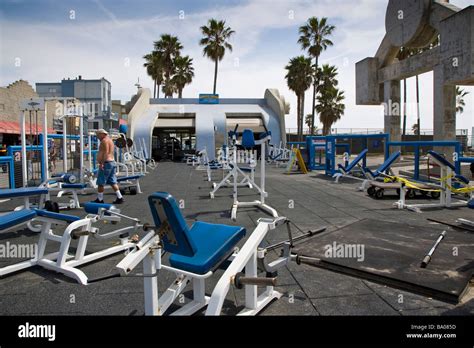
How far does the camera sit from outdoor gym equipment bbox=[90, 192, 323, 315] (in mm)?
2480

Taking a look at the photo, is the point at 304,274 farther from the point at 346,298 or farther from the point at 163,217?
the point at 163,217

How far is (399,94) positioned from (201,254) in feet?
67.0

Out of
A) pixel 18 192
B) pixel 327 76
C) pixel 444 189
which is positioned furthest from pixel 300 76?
pixel 18 192

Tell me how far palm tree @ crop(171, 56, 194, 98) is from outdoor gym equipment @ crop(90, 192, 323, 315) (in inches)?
1461

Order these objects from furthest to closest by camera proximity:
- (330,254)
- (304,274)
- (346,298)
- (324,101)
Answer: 1. (324,101)
2. (330,254)
3. (304,274)
4. (346,298)

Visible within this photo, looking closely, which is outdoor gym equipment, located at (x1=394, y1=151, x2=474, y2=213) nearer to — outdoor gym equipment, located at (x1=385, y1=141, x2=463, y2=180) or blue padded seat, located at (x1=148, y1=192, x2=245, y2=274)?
outdoor gym equipment, located at (x1=385, y1=141, x2=463, y2=180)

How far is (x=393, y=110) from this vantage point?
19719mm

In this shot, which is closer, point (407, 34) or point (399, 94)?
point (407, 34)

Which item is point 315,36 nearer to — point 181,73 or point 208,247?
point 181,73

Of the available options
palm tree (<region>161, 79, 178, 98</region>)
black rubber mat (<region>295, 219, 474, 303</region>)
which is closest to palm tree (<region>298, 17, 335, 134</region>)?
palm tree (<region>161, 79, 178, 98</region>)

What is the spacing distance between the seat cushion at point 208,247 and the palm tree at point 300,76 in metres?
32.2

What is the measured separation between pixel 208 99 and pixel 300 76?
9533 millimetres

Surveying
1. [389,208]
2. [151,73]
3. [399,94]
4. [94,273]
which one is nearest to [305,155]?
[399,94]

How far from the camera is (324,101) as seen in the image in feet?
123
